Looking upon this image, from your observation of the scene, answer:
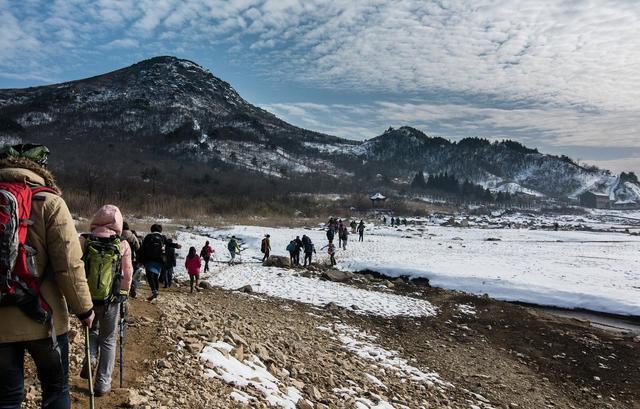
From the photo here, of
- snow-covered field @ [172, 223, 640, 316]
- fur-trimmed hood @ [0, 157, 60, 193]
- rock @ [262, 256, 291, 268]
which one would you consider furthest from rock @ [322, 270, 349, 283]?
fur-trimmed hood @ [0, 157, 60, 193]

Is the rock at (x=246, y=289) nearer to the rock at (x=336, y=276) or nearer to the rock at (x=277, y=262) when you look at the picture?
the rock at (x=336, y=276)

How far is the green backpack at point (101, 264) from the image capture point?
13.8ft

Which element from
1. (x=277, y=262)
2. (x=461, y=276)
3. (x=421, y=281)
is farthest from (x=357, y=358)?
(x=461, y=276)

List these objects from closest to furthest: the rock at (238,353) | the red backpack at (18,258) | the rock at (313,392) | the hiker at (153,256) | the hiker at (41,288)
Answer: the red backpack at (18,258) → the hiker at (41,288) → the rock at (313,392) → the rock at (238,353) → the hiker at (153,256)

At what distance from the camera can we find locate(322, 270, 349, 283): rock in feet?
66.7

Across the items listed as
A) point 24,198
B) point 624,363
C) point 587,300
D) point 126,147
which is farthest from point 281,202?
A: point 126,147

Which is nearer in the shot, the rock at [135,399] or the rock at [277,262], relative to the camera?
the rock at [135,399]

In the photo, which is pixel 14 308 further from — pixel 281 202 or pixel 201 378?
pixel 281 202

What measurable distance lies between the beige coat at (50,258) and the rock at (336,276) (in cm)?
1741

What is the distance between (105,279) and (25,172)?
1552mm

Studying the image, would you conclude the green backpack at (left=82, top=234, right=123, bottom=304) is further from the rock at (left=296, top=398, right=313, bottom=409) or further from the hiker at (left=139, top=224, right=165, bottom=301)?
the hiker at (left=139, top=224, right=165, bottom=301)

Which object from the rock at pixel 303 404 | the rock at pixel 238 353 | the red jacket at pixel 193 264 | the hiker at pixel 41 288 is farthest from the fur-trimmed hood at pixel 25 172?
the red jacket at pixel 193 264

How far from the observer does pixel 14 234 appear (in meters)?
2.87

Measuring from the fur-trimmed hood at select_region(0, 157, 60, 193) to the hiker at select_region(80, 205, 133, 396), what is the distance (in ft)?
3.81
